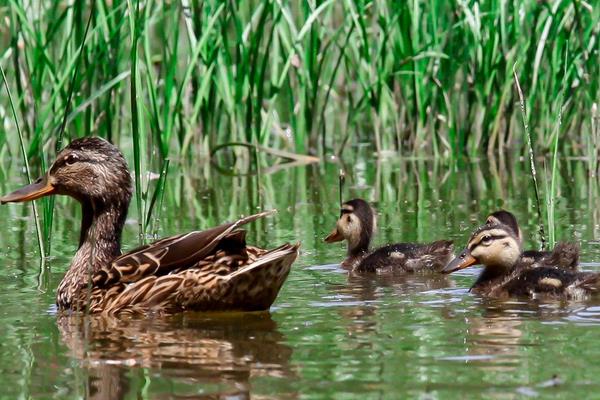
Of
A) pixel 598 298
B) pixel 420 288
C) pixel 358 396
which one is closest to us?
pixel 358 396

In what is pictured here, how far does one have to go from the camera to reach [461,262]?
7504mm

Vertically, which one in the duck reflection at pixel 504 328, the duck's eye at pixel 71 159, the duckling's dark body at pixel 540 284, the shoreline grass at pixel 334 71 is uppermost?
the shoreline grass at pixel 334 71

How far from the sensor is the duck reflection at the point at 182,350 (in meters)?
5.00

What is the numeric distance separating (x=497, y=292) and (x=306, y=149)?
5638 millimetres

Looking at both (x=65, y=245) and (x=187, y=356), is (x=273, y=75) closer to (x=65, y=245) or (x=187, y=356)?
(x=65, y=245)

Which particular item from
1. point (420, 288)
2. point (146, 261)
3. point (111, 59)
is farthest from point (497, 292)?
point (111, 59)

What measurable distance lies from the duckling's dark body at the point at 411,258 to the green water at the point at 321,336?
4.6 inches

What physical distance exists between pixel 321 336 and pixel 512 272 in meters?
1.76

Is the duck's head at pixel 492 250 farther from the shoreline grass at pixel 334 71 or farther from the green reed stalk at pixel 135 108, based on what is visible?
the shoreline grass at pixel 334 71

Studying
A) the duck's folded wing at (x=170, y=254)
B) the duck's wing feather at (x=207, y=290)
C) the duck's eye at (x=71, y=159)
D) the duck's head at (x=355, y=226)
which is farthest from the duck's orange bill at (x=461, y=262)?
the duck's eye at (x=71, y=159)

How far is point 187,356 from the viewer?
545cm

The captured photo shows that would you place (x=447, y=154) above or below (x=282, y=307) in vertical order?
above

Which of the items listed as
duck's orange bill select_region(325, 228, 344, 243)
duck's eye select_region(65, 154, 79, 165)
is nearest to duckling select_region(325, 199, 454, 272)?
duck's orange bill select_region(325, 228, 344, 243)

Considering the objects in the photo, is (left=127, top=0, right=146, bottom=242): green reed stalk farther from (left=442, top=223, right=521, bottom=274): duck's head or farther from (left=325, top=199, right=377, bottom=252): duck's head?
(left=442, top=223, right=521, bottom=274): duck's head
